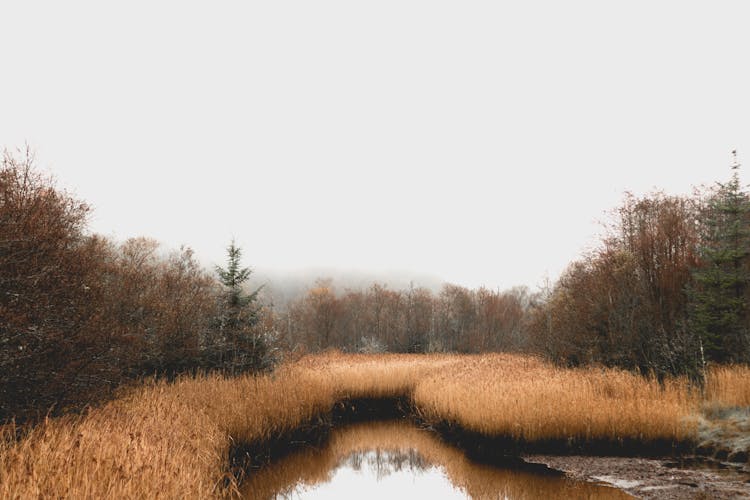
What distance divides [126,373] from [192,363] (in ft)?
6.16

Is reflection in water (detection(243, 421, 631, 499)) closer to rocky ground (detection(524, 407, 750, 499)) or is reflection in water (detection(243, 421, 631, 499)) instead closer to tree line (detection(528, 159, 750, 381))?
rocky ground (detection(524, 407, 750, 499))

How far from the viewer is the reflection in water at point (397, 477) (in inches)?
304

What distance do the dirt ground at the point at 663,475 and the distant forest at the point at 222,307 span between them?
9.99ft

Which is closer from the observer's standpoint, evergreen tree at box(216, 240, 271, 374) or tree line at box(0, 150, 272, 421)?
tree line at box(0, 150, 272, 421)

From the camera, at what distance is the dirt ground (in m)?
6.87

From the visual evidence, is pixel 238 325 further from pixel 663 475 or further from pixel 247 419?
pixel 663 475

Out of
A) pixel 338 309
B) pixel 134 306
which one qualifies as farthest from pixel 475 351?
pixel 134 306

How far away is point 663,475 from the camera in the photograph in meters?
7.65

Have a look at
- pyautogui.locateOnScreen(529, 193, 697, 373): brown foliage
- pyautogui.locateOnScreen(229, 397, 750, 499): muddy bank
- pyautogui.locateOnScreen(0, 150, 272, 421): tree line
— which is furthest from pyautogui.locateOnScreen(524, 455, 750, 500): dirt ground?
pyautogui.locateOnScreen(0, 150, 272, 421): tree line

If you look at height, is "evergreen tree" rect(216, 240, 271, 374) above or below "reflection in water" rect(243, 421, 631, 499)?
above

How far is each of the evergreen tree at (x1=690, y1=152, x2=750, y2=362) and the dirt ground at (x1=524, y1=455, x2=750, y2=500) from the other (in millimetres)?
5728

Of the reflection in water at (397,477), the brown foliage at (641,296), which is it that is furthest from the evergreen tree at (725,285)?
the reflection in water at (397,477)

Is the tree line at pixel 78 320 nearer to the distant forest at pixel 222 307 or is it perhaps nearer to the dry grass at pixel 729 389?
the distant forest at pixel 222 307

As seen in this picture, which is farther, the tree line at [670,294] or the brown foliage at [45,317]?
the tree line at [670,294]
